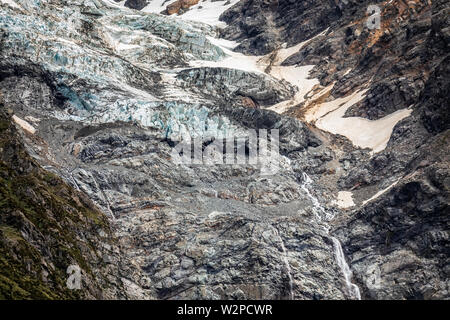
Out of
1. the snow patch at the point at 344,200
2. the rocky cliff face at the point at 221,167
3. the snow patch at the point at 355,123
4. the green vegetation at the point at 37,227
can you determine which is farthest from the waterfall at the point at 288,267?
the snow patch at the point at 355,123

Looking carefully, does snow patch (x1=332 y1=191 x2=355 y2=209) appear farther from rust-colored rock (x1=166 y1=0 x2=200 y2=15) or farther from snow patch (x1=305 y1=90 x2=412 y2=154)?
rust-colored rock (x1=166 y1=0 x2=200 y2=15)

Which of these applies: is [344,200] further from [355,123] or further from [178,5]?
[178,5]

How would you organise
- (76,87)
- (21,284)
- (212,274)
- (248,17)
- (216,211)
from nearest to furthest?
(21,284) → (212,274) → (216,211) → (76,87) → (248,17)

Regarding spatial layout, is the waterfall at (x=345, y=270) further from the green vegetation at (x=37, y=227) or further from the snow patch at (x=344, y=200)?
Result: the green vegetation at (x=37, y=227)

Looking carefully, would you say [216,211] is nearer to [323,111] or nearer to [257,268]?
[257,268]

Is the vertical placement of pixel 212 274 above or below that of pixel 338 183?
below

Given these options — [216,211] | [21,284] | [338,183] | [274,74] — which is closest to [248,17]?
[274,74]

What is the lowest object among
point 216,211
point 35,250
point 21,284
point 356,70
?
point 21,284
